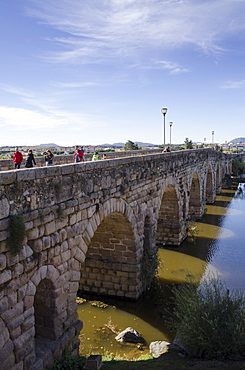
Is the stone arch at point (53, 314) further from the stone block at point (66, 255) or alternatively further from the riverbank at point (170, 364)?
the riverbank at point (170, 364)

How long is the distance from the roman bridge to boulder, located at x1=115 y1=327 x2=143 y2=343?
2.01 meters

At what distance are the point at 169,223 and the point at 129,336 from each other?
31.3 ft

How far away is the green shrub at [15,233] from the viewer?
5.43 m

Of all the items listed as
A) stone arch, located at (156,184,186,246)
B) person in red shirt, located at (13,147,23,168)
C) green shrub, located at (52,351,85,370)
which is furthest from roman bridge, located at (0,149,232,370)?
stone arch, located at (156,184,186,246)

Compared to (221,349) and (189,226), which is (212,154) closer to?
(189,226)

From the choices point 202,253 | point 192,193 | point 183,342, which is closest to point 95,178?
point 183,342

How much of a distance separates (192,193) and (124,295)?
14.6 m

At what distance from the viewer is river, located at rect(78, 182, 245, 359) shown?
960 centimetres

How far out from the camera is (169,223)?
727 inches

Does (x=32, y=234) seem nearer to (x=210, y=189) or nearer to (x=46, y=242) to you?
(x=46, y=242)

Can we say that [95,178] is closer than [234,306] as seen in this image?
No

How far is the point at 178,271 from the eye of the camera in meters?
14.9

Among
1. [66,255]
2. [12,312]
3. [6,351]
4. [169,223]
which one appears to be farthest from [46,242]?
[169,223]

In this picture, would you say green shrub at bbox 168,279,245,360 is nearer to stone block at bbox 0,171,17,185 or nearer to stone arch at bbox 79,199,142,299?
stone arch at bbox 79,199,142,299
